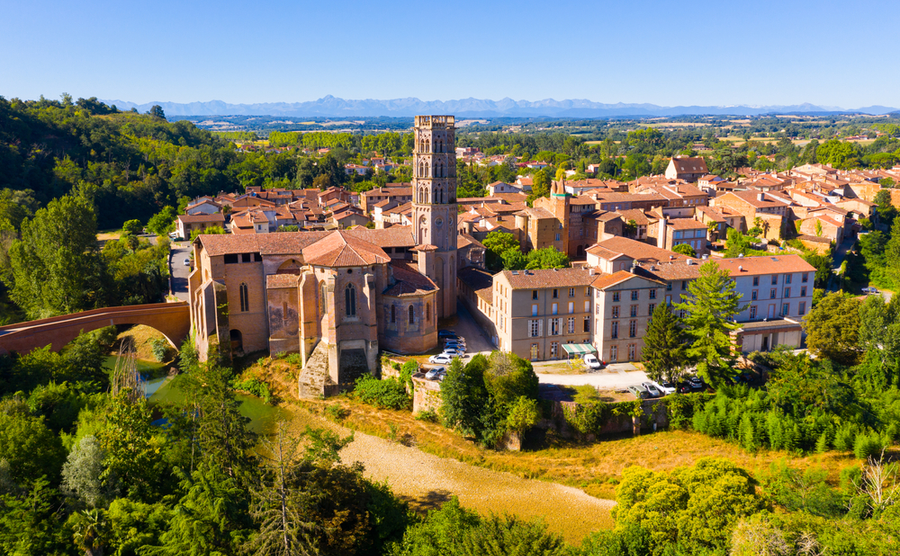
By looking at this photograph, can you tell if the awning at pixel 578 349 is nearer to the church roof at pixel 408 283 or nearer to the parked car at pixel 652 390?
the parked car at pixel 652 390

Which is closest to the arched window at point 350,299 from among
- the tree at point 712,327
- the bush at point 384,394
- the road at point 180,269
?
the bush at point 384,394

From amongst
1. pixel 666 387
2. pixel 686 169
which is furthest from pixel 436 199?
pixel 686 169

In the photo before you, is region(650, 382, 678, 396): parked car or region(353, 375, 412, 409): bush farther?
region(353, 375, 412, 409): bush

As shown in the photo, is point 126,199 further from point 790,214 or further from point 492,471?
point 790,214

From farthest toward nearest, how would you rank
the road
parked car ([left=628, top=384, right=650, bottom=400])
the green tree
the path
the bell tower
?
1. the road
2. the bell tower
3. the green tree
4. parked car ([left=628, top=384, right=650, bottom=400])
5. the path

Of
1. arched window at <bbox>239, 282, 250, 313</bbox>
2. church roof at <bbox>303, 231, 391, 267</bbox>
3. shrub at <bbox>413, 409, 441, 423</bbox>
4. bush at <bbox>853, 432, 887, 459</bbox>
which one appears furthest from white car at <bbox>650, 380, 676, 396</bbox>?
arched window at <bbox>239, 282, 250, 313</bbox>

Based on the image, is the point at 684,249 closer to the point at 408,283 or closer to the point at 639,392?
the point at 639,392

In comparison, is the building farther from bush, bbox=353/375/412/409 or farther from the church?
bush, bbox=353/375/412/409
